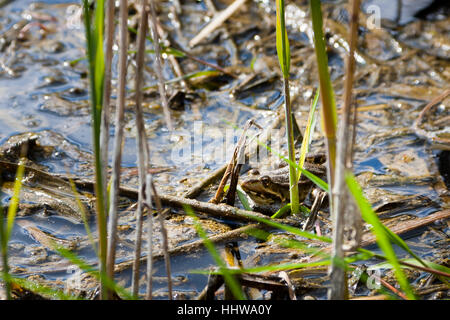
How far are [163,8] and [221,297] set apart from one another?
4.56m

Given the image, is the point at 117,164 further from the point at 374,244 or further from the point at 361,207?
the point at 374,244

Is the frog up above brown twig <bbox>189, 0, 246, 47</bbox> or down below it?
below

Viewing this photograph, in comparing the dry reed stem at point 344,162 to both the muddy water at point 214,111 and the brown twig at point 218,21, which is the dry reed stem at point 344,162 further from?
the brown twig at point 218,21

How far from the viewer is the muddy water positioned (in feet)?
9.68

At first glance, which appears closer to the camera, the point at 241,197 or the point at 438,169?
the point at 241,197

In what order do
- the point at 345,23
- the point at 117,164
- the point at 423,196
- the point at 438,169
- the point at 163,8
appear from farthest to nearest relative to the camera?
the point at 163,8, the point at 345,23, the point at 438,169, the point at 423,196, the point at 117,164

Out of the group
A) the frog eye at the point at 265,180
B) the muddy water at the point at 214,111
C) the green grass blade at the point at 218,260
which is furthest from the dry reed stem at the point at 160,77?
the frog eye at the point at 265,180

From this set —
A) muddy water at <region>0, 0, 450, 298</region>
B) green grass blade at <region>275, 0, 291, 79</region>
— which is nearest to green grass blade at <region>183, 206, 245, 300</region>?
muddy water at <region>0, 0, 450, 298</region>

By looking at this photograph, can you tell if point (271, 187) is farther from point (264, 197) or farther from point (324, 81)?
point (324, 81)

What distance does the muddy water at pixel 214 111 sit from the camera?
2.95 m

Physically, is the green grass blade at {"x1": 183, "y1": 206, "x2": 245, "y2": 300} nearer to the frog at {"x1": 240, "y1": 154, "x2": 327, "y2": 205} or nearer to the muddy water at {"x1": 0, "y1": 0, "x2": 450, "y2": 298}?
the muddy water at {"x1": 0, "y1": 0, "x2": 450, "y2": 298}
